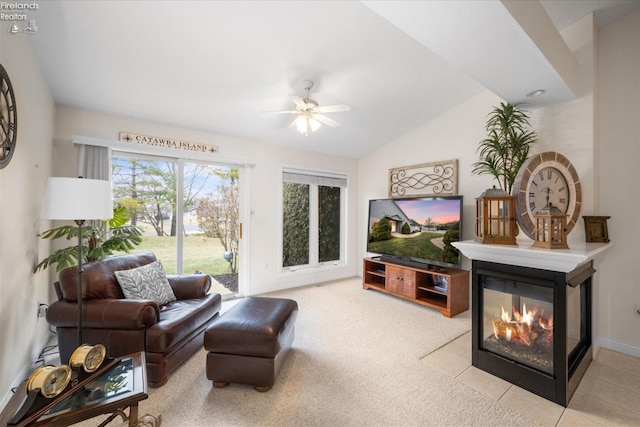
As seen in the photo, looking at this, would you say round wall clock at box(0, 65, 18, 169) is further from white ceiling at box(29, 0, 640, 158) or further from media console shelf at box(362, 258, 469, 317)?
media console shelf at box(362, 258, 469, 317)

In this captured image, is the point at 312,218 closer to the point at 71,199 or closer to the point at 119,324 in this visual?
the point at 119,324

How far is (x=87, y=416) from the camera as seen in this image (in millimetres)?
1088

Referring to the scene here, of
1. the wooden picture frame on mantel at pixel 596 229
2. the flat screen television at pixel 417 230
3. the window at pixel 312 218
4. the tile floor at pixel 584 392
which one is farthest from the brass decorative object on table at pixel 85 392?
the wooden picture frame on mantel at pixel 596 229

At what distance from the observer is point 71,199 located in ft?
5.43

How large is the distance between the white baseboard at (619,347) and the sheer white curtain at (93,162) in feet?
17.6

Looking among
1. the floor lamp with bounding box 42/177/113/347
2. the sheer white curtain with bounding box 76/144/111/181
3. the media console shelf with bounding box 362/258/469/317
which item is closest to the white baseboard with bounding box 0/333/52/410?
the floor lamp with bounding box 42/177/113/347

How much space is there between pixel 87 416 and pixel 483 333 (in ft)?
8.26

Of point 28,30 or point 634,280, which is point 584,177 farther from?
point 28,30

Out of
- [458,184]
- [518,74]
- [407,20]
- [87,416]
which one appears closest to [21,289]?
[87,416]

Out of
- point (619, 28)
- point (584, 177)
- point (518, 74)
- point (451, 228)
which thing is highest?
point (619, 28)

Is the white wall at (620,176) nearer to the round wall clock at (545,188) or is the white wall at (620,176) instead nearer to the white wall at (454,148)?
the round wall clock at (545,188)

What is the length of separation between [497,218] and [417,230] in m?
1.70

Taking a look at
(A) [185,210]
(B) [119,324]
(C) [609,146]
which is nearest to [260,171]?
(A) [185,210]

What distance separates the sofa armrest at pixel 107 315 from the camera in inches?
74.0
